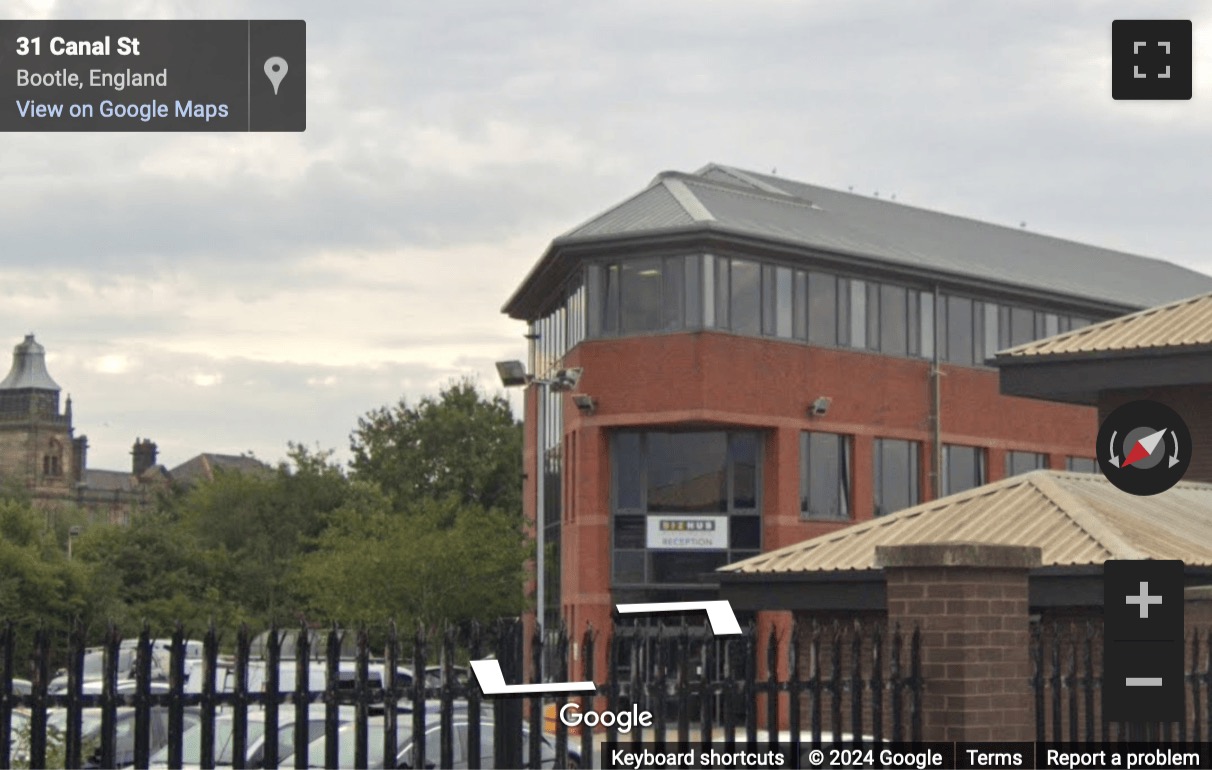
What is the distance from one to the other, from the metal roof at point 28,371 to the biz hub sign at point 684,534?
12675 cm

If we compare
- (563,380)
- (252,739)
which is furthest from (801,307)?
(252,739)

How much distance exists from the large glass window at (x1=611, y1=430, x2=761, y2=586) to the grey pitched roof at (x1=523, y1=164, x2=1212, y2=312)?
16.3ft

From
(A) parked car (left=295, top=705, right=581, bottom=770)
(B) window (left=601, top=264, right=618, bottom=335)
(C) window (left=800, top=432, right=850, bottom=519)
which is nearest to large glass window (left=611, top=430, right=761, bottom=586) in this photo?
(C) window (left=800, top=432, right=850, bottom=519)

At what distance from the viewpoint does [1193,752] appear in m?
10.1

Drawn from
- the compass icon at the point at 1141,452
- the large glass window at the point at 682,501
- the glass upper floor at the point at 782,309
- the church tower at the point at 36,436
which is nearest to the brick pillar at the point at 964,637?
the compass icon at the point at 1141,452

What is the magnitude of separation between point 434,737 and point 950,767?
6801 millimetres

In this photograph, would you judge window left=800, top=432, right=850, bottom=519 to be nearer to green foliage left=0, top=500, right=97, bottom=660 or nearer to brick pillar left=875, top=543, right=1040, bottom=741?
green foliage left=0, top=500, right=97, bottom=660

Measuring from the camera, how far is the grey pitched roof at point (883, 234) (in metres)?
45.2

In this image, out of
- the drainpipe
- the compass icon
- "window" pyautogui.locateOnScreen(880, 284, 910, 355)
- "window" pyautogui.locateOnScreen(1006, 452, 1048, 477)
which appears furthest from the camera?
"window" pyautogui.locateOnScreen(1006, 452, 1048, 477)

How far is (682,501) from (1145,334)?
22.1 m

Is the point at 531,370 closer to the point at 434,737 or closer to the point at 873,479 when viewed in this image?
the point at 873,479

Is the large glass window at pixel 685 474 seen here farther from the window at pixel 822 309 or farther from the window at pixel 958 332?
the window at pixel 958 332

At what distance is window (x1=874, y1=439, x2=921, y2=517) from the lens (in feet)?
155

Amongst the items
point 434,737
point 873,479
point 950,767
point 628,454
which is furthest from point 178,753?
point 873,479
